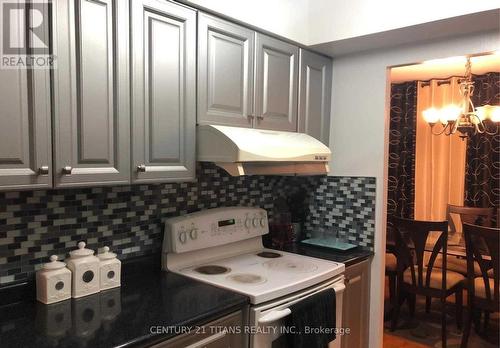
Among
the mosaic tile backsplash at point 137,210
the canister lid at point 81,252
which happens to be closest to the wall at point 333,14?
the mosaic tile backsplash at point 137,210

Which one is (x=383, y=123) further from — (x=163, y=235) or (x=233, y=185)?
(x=163, y=235)

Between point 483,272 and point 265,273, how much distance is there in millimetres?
1707

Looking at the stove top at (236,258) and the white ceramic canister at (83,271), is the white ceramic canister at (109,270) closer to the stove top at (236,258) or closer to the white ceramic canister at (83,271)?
the white ceramic canister at (83,271)

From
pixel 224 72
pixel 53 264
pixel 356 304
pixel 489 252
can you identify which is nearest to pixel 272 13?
pixel 224 72

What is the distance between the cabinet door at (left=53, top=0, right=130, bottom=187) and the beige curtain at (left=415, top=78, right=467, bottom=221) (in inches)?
148

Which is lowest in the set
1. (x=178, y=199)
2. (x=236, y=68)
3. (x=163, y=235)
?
(x=163, y=235)

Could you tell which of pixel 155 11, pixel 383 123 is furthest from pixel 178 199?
pixel 383 123

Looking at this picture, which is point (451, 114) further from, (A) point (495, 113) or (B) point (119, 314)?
(B) point (119, 314)

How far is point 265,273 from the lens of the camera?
195 cm

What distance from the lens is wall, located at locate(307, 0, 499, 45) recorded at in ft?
6.07

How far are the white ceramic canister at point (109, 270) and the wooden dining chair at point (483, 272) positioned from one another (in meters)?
2.32

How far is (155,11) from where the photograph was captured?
5.26 feet

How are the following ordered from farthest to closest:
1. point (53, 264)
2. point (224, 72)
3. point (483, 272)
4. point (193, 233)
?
point (483, 272) → point (193, 233) → point (224, 72) → point (53, 264)

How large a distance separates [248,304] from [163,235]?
640 millimetres
